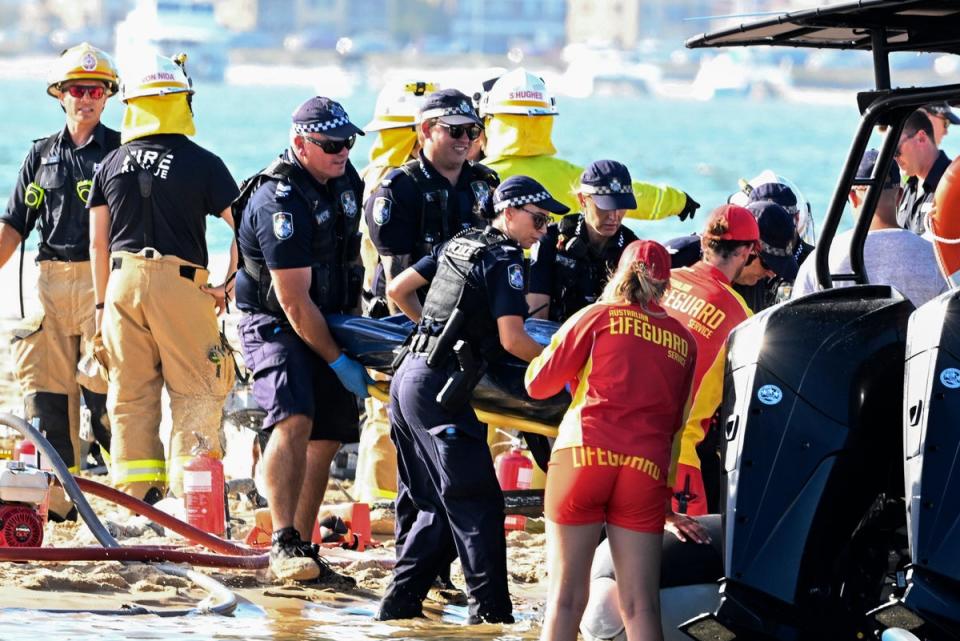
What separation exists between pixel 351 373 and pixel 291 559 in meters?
0.76

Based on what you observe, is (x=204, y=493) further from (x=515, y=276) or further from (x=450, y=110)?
(x=515, y=276)

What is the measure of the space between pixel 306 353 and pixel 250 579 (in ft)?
3.01

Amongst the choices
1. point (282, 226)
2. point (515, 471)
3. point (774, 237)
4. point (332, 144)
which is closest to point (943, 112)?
point (774, 237)

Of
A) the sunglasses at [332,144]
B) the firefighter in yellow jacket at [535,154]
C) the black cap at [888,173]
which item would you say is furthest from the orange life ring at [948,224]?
the firefighter in yellow jacket at [535,154]

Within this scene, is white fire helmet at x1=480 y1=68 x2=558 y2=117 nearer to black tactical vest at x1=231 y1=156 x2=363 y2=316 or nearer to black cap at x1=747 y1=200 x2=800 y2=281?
black tactical vest at x1=231 y1=156 x2=363 y2=316

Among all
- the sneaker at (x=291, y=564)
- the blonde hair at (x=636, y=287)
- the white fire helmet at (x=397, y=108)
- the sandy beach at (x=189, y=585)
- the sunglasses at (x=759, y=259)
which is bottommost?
the sandy beach at (x=189, y=585)

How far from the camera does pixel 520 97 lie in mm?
9922

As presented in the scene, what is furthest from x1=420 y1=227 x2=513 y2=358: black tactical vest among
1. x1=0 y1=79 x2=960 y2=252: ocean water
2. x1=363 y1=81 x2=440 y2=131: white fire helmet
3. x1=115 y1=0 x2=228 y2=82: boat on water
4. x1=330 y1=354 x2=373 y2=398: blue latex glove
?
x1=115 y1=0 x2=228 y2=82: boat on water

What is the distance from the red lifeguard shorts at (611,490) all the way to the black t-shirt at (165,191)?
3880 millimetres

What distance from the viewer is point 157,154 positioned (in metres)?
9.53

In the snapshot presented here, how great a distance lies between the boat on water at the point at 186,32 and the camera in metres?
161

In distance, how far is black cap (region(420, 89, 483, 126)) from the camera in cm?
858

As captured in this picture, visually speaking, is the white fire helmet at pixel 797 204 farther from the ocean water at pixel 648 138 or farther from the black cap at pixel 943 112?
the ocean water at pixel 648 138

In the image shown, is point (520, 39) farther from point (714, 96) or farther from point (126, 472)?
point (126, 472)
